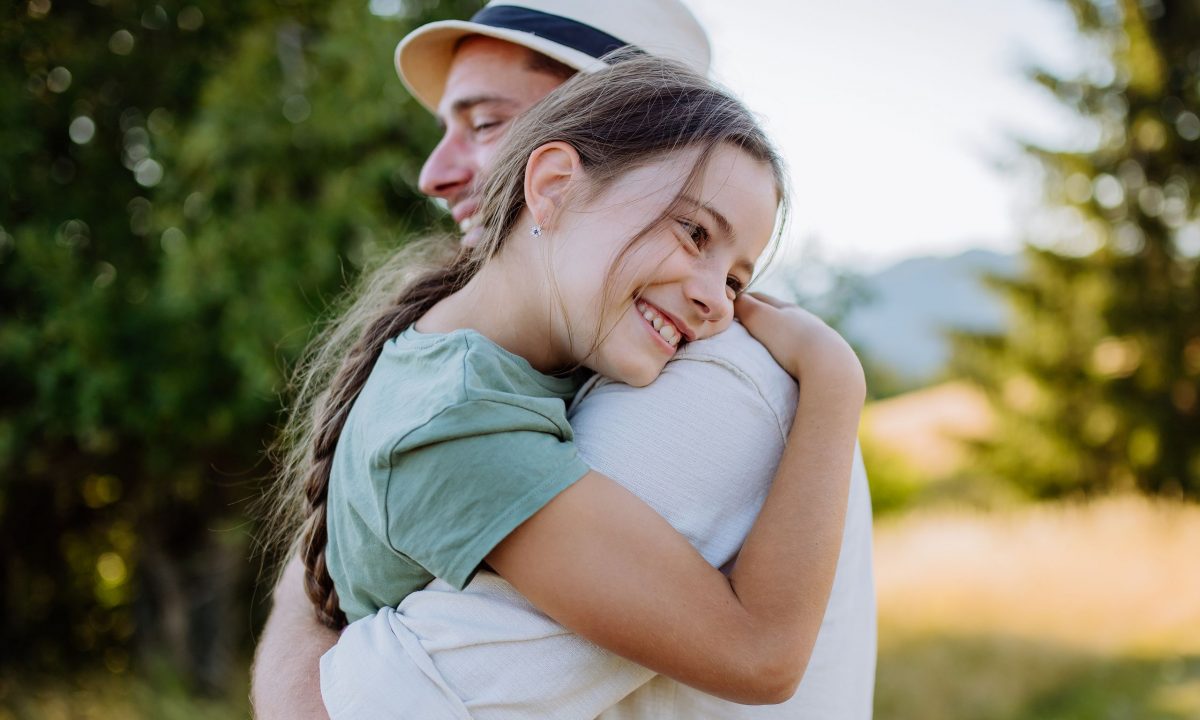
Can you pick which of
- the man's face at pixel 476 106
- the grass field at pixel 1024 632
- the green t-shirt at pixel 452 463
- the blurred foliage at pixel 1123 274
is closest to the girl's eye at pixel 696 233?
the green t-shirt at pixel 452 463

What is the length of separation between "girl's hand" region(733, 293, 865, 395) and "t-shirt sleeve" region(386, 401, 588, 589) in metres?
0.42

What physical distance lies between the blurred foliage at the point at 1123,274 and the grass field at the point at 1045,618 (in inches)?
126

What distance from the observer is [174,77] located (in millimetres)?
5285

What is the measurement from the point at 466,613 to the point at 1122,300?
14.6m

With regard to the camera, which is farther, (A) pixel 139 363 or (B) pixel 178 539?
(B) pixel 178 539

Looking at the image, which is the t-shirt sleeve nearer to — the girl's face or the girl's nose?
the girl's face

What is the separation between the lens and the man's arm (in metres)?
1.46

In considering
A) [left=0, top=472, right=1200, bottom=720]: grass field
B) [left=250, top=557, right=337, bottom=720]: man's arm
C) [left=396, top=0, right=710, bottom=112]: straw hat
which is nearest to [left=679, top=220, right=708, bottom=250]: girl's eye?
[left=396, top=0, right=710, bottom=112]: straw hat

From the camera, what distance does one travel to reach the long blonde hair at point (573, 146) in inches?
56.2

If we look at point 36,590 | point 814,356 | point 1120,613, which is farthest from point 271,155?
point 1120,613

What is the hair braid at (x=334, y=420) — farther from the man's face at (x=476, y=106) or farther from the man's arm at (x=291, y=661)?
the man's face at (x=476, y=106)

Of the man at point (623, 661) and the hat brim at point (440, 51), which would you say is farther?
the hat brim at point (440, 51)

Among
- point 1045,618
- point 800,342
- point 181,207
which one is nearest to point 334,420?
point 800,342

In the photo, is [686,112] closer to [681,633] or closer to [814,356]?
[814,356]
